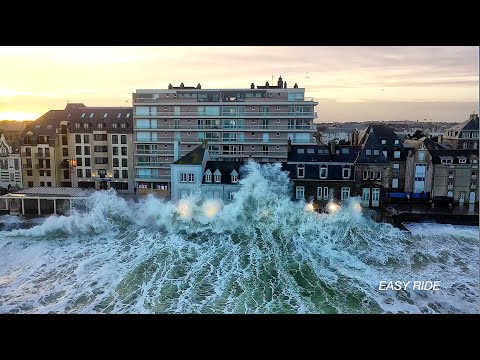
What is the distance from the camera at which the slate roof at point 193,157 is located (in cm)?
540

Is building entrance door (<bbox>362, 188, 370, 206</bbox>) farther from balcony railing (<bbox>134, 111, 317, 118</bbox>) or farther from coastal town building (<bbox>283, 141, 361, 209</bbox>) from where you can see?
balcony railing (<bbox>134, 111, 317, 118</bbox>)

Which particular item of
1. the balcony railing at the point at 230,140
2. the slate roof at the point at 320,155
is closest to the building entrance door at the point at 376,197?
the slate roof at the point at 320,155

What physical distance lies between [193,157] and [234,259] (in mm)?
1577

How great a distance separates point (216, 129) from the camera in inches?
217

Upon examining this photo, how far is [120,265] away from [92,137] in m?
2.08

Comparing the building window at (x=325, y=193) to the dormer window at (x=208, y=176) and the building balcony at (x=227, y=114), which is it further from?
the dormer window at (x=208, y=176)

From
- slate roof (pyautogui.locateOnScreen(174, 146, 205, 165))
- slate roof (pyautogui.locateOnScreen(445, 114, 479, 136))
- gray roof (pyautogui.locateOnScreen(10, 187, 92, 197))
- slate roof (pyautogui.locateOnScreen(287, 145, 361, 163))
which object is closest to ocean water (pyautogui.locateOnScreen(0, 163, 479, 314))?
gray roof (pyautogui.locateOnScreen(10, 187, 92, 197))

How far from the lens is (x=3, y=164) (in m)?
5.33

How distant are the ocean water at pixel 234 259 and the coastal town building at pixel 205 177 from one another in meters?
0.14

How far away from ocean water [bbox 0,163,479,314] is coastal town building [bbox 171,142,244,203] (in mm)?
142

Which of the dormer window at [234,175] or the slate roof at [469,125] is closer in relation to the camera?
the slate roof at [469,125]

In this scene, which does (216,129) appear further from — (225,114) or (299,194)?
(299,194)

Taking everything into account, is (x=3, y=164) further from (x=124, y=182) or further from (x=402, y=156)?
(x=402, y=156)
